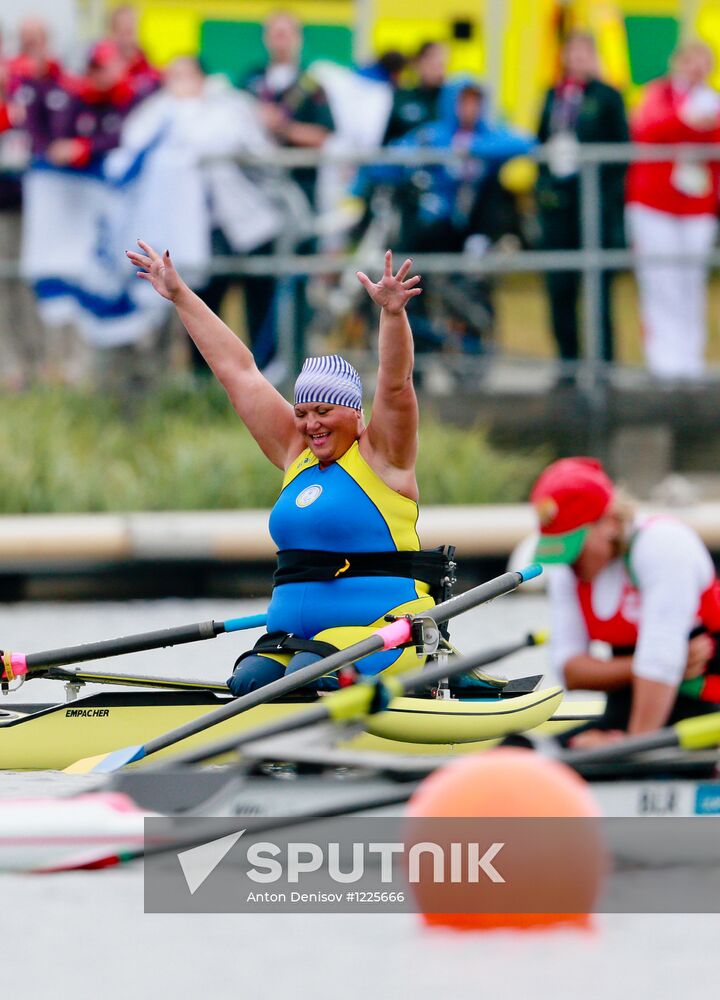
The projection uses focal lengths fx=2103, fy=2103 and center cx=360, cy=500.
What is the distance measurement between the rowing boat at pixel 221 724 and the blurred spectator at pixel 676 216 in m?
6.06

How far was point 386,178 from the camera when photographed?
1267 centimetres

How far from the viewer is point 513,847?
4.90m

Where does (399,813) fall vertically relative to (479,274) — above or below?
below

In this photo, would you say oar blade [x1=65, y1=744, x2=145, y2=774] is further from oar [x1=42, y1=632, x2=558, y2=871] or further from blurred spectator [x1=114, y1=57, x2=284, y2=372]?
blurred spectator [x1=114, y1=57, x2=284, y2=372]

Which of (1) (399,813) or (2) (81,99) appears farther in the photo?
(2) (81,99)

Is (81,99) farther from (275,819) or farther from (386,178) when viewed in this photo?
(275,819)

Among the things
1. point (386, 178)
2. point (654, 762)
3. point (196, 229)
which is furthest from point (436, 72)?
point (654, 762)

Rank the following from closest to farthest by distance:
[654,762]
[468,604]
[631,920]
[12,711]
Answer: [631,920], [654,762], [468,604], [12,711]

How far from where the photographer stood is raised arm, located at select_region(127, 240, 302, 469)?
7.31 meters

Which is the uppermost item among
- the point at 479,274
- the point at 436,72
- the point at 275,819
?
the point at 436,72

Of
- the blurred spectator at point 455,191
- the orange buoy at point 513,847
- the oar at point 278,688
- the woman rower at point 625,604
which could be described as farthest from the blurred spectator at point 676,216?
the orange buoy at point 513,847

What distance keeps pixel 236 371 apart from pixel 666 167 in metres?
5.76

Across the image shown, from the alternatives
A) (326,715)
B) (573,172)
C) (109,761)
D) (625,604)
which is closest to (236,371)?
(109,761)

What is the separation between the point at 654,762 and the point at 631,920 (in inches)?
19.6
